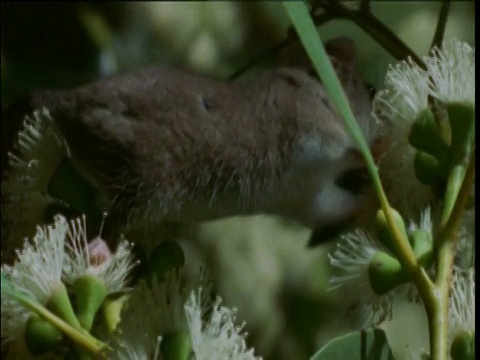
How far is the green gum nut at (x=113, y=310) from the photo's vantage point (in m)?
0.47

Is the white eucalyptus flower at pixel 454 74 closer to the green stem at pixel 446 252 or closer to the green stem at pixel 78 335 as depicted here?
the green stem at pixel 446 252

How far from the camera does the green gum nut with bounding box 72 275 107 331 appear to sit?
46 centimetres

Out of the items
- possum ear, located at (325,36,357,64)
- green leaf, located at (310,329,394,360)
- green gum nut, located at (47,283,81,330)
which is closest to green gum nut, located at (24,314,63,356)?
green gum nut, located at (47,283,81,330)

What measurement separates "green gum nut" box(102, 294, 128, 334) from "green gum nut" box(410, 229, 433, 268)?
17cm

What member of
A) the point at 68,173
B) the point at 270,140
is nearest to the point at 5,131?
the point at 68,173

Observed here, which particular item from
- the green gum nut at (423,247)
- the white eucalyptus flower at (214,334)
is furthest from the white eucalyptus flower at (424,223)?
the white eucalyptus flower at (214,334)

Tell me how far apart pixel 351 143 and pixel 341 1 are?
0.11 metres

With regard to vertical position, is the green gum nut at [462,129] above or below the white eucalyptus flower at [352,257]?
above

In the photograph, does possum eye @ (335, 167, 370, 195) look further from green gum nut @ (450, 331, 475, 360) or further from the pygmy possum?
green gum nut @ (450, 331, 475, 360)

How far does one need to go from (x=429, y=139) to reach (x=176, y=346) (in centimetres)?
19

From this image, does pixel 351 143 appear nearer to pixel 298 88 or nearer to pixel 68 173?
pixel 298 88

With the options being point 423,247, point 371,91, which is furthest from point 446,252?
point 371,91

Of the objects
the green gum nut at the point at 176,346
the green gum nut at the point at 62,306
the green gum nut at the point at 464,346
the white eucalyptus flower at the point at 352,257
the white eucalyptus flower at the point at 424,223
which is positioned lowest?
the green gum nut at the point at 464,346

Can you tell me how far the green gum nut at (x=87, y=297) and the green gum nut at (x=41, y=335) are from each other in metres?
0.02
